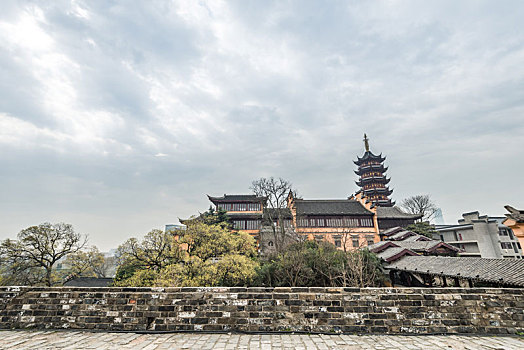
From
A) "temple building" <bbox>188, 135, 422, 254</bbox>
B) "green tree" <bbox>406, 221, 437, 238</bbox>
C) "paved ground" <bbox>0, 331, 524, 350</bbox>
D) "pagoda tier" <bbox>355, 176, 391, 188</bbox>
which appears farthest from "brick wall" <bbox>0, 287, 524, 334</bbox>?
"pagoda tier" <bbox>355, 176, 391, 188</bbox>

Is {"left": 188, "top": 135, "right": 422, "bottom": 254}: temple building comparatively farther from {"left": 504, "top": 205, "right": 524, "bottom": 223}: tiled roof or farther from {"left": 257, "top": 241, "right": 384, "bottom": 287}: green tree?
{"left": 504, "top": 205, "right": 524, "bottom": 223}: tiled roof

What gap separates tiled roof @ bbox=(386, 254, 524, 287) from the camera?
23.9 ft

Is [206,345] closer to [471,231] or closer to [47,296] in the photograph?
[47,296]

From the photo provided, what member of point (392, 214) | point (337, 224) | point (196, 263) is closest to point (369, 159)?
point (392, 214)

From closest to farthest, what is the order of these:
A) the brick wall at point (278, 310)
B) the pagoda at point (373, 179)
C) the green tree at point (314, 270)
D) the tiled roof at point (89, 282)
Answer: the brick wall at point (278, 310)
the green tree at point (314, 270)
the tiled roof at point (89, 282)
the pagoda at point (373, 179)

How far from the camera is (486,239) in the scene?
24625 mm

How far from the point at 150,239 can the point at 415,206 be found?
40.1 metres

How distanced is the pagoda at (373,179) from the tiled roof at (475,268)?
25.6m

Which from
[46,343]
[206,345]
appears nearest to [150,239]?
[46,343]

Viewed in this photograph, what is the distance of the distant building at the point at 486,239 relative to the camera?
24.0 meters

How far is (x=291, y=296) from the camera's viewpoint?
399 centimetres

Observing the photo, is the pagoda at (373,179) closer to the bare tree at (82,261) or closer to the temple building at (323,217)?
the temple building at (323,217)

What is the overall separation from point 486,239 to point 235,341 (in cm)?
3298

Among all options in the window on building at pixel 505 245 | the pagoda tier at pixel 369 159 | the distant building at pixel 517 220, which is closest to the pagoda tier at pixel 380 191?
the pagoda tier at pixel 369 159
